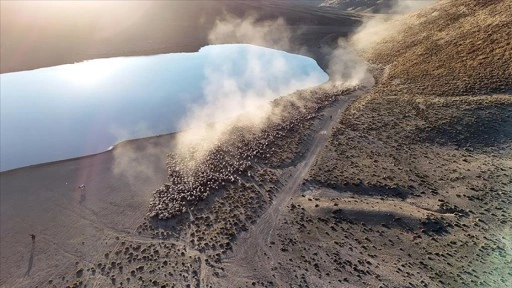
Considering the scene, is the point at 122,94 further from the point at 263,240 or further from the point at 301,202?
the point at 263,240

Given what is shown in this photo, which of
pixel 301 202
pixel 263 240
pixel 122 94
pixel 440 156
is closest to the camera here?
pixel 263 240

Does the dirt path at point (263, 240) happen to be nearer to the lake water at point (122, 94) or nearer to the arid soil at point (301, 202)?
the arid soil at point (301, 202)

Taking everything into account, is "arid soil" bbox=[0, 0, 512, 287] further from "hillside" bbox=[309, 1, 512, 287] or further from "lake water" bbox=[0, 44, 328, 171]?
"lake water" bbox=[0, 44, 328, 171]

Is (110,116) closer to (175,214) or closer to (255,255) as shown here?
(175,214)

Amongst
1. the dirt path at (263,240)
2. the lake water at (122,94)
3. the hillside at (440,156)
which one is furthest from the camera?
the lake water at (122,94)

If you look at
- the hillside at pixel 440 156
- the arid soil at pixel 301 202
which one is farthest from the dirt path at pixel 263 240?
the hillside at pixel 440 156

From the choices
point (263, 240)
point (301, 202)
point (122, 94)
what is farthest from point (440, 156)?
point (122, 94)
